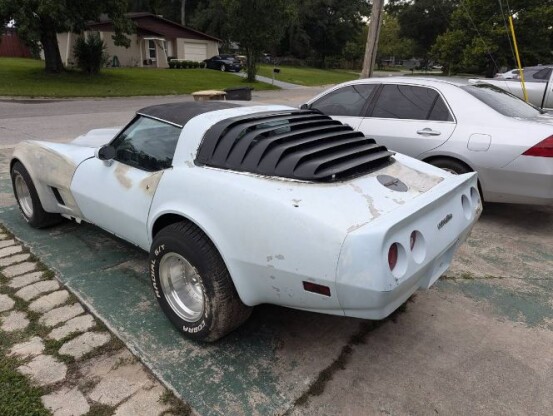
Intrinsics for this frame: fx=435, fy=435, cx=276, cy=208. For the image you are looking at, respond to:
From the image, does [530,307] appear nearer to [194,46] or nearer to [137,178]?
[137,178]

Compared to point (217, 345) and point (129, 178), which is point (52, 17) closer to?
point (129, 178)

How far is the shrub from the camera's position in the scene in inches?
864

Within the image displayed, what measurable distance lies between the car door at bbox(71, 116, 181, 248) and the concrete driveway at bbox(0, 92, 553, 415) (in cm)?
48

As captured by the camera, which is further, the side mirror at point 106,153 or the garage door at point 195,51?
the garage door at point 195,51

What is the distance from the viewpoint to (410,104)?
496 centimetres

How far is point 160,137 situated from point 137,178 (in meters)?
0.32

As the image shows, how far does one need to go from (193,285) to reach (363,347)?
3.65ft

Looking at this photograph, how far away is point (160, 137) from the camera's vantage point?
2963 mm

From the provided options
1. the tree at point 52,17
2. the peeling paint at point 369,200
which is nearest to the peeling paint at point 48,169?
the peeling paint at point 369,200

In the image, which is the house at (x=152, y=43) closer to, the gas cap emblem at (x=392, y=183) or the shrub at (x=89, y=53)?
the shrub at (x=89, y=53)

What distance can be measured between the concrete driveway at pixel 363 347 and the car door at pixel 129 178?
477 millimetres

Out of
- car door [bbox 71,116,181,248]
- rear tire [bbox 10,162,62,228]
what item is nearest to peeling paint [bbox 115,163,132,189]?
car door [bbox 71,116,181,248]

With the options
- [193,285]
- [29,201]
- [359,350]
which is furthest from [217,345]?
[29,201]

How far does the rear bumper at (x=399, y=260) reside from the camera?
1.89 meters
